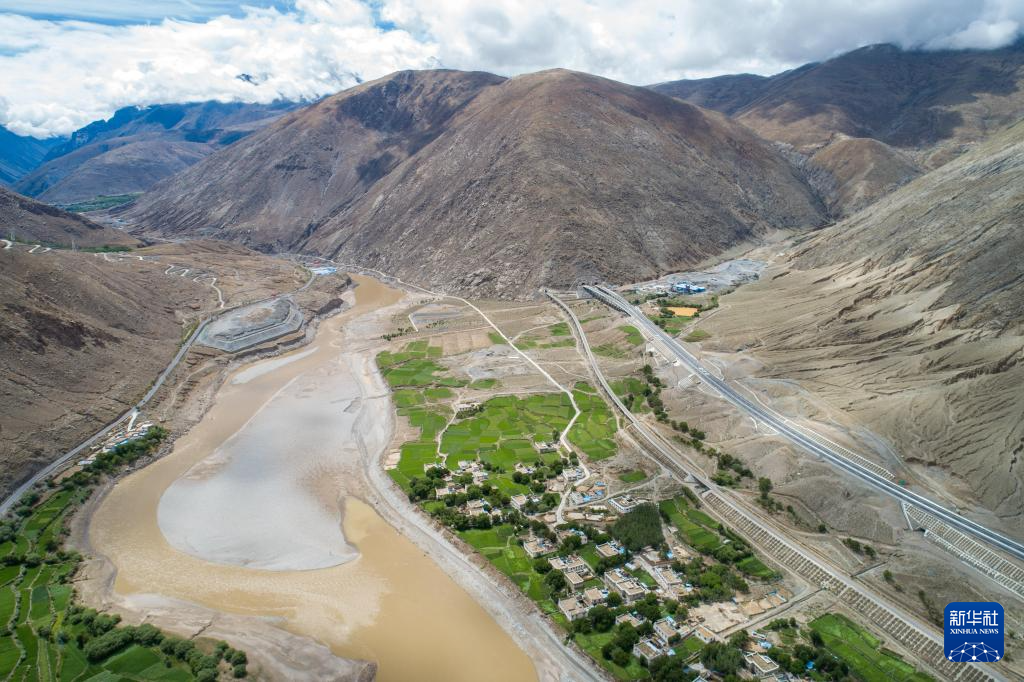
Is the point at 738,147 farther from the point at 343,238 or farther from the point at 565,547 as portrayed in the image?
the point at 565,547

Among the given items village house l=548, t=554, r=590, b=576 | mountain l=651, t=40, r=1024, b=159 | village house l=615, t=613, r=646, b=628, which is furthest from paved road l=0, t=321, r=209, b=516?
mountain l=651, t=40, r=1024, b=159

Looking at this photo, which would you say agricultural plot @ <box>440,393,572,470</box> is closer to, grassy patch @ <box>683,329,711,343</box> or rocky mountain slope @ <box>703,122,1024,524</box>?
grassy patch @ <box>683,329,711,343</box>

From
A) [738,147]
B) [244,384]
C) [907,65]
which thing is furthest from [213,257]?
[907,65]

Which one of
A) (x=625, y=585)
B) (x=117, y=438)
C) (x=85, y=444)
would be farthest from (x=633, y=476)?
(x=85, y=444)

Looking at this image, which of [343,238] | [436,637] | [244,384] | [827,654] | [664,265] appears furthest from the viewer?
[343,238]

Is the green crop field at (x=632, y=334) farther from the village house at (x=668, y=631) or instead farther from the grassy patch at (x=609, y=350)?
the village house at (x=668, y=631)

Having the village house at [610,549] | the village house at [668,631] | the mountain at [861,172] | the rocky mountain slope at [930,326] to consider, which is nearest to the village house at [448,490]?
the village house at [610,549]
